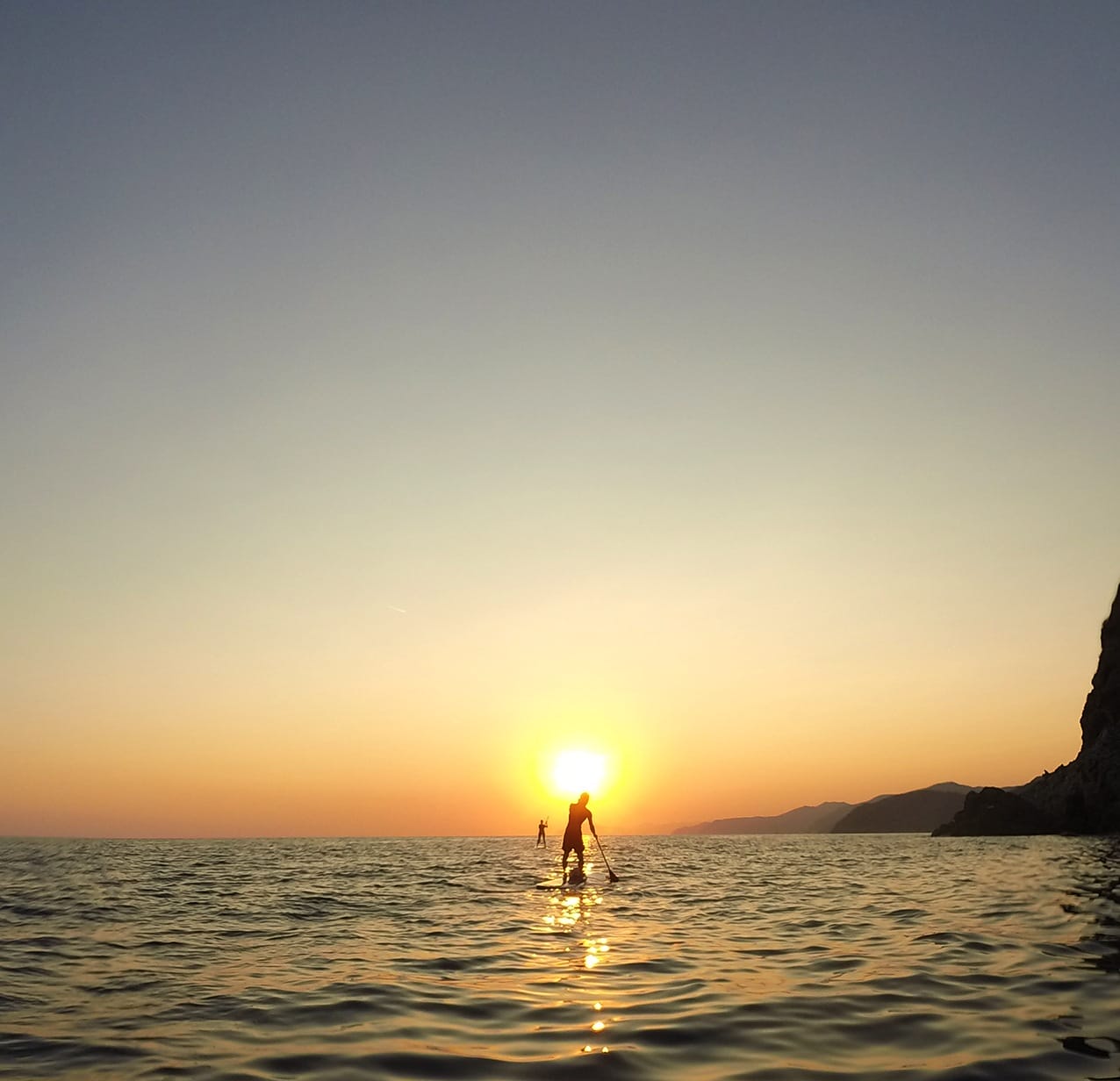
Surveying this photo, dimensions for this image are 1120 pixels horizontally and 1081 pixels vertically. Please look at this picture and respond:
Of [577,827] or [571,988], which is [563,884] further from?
[571,988]

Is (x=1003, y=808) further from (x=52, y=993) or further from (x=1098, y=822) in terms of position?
(x=52, y=993)

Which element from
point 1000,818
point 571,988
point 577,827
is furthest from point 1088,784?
point 571,988

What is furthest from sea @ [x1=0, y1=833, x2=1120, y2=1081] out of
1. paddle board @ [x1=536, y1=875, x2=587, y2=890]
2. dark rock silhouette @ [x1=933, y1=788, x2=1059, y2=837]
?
dark rock silhouette @ [x1=933, y1=788, x2=1059, y2=837]

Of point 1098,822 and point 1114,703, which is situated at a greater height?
point 1114,703

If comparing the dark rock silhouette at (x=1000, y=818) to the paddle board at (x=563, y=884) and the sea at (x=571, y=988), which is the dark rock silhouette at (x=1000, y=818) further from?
the sea at (x=571, y=988)

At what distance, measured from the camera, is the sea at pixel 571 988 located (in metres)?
7.51

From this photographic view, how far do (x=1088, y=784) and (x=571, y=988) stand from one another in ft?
288

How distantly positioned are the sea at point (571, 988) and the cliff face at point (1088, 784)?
68.5 meters

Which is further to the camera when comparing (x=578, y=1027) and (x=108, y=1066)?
(x=578, y=1027)

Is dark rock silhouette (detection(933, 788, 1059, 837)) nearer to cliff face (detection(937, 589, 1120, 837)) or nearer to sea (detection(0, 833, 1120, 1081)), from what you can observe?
cliff face (detection(937, 589, 1120, 837))

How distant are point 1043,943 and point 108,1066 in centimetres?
1255

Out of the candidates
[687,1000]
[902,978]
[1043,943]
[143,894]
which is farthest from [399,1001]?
[143,894]

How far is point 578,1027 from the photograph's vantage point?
28.4 feet

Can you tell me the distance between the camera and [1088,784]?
82.2m
